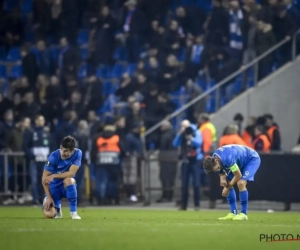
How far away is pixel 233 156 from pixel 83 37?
53.7 ft

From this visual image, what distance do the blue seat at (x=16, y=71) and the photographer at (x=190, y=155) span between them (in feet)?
32.1

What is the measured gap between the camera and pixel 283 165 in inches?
1031

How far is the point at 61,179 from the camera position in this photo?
1988cm

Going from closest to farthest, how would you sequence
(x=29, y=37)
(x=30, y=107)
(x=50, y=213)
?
(x=50, y=213), (x=30, y=107), (x=29, y=37)

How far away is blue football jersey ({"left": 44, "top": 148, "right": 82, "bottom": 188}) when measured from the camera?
19.8 metres

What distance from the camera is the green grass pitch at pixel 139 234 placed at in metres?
14.0

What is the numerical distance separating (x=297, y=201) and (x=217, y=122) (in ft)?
16.3

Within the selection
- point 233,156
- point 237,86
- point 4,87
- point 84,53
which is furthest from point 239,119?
point 233,156

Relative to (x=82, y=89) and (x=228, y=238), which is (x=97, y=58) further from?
(x=228, y=238)

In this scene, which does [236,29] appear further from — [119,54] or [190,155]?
[190,155]

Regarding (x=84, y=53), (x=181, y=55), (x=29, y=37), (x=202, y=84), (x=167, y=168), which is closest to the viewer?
(x=167, y=168)

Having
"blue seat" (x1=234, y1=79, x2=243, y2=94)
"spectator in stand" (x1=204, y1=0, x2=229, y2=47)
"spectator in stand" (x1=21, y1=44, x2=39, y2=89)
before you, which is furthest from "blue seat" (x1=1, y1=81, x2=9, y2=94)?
"blue seat" (x1=234, y1=79, x2=243, y2=94)

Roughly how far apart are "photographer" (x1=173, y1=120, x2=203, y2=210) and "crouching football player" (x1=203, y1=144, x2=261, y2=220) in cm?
593

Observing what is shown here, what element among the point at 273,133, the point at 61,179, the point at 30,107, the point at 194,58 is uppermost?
the point at 194,58
